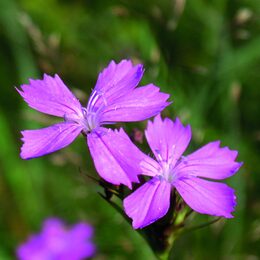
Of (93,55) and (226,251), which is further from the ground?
(93,55)

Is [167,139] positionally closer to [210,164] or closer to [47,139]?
[210,164]

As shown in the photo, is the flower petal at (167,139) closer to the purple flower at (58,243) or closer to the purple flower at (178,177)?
the purple flower at (178,177)

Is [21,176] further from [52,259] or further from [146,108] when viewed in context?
[146,108]

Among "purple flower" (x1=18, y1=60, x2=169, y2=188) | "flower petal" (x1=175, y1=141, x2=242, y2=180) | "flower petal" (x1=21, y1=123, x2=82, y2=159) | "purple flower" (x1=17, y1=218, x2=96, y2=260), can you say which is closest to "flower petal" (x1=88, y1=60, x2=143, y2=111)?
"purple flower" (x1=18, y1=60, x2=169, y2=188)

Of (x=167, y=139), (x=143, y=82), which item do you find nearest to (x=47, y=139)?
(x=167, y=139)

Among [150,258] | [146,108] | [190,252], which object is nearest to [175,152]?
[146,108]

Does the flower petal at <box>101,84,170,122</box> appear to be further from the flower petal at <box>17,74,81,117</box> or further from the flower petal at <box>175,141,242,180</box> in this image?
the flower petal at <box>175,141,242,180</box>
